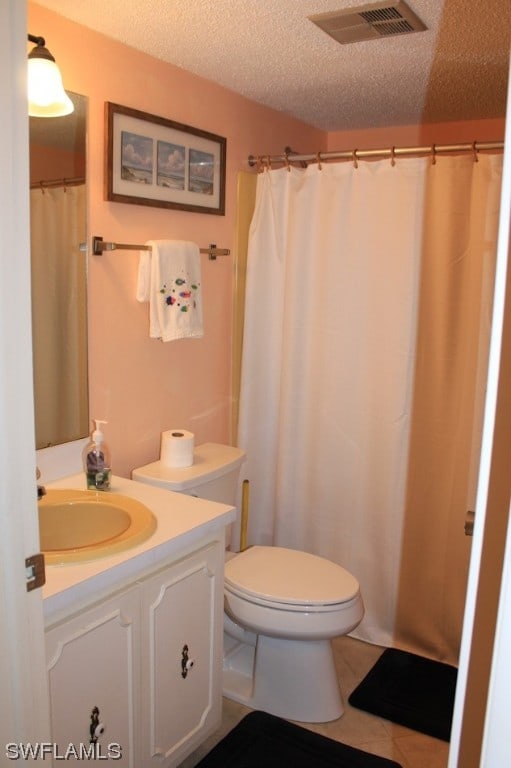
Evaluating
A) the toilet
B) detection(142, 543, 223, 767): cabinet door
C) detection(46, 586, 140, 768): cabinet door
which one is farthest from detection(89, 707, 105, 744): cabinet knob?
the toilet

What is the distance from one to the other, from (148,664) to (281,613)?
566 millimetres

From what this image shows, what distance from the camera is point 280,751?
2115 millimetres

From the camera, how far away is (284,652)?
2.32 metres

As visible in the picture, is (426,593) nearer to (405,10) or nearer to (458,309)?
(458,309)

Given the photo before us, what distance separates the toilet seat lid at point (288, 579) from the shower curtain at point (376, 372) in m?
0.44

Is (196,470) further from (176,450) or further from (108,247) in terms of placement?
(108,247)

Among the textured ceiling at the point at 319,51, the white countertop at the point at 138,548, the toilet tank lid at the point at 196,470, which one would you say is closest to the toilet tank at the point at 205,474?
the toilet tank lid at the point at 196,470

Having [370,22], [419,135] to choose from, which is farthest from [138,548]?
[419,135]

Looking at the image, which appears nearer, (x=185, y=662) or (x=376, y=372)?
(x=185, y=662)

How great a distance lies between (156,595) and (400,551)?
1314mm

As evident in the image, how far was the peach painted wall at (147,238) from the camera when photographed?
2070mm

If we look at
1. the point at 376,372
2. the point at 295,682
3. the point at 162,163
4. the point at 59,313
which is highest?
the point at 162,163

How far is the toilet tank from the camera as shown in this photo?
7.31 ft

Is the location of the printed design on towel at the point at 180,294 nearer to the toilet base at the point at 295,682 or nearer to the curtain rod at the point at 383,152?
the curtain rod at the point at 383,152
